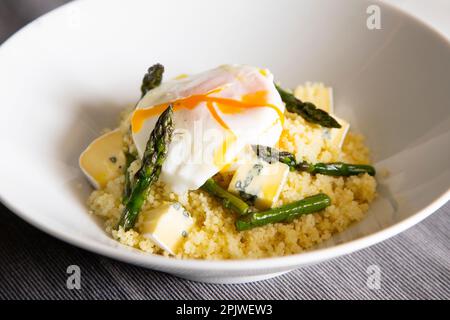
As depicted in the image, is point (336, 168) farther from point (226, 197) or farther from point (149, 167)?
point (149, 167)

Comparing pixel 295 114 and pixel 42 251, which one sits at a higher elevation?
pixel 295 114

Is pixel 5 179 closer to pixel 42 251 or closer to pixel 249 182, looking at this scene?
pixel 42 251

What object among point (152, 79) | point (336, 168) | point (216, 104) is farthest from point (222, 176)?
point (152, 79)

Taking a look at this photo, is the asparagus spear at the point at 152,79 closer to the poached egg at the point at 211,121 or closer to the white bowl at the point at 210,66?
the poached egg at the point at 211,121

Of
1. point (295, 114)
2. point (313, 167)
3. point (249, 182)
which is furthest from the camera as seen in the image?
point (295, 114)

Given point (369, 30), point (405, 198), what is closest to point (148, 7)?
point (369, 30)

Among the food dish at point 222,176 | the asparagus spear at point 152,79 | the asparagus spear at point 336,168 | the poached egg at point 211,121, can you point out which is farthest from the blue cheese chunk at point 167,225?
the asparagus spear at point 152,79

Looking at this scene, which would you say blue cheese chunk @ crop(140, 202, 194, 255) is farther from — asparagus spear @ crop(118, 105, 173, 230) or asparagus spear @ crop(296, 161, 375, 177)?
asparagus spear @ crop(296, 161, 375, 177)
